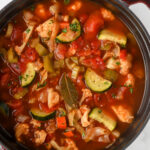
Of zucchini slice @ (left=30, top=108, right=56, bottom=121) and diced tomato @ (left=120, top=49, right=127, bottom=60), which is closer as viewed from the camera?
zucchini slice @ (left=30, top=108, right=56, bottom=121)

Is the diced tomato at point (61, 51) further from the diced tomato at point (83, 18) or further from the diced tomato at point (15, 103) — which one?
the diced tomato at point (15, 103)

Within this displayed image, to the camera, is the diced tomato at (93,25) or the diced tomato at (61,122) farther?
the diced tomato at (61,122)

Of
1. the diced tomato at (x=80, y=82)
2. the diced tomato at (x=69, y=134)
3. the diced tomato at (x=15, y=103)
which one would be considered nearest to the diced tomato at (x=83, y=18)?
the diced tomato at (x=80, y=82)

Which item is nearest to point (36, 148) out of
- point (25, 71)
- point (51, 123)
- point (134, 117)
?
point (51, 123)

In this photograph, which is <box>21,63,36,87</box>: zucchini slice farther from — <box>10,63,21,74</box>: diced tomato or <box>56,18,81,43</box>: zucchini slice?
<box>56,18,81,43</box>: zucchini slice

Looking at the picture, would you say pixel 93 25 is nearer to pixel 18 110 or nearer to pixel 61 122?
pixel 61 122

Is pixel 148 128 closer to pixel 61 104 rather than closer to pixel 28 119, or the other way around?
pixel 61 104

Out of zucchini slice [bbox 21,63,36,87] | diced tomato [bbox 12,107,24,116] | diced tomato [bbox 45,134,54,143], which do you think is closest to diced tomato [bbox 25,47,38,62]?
zucchini slice [bbox 21,63,36,87]
